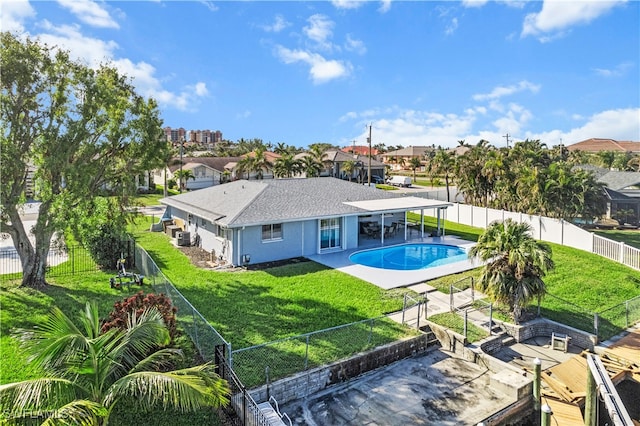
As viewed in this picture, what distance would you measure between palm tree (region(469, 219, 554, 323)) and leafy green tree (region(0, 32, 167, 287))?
14.4m

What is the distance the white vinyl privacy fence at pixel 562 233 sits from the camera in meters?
21.9

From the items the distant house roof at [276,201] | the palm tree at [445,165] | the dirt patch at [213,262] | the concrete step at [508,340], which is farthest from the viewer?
the palm tree at [445,165]

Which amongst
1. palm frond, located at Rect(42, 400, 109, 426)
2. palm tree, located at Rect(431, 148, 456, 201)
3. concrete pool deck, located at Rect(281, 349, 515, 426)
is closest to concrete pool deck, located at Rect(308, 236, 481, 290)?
concrete pool deck, located at Rect(281, 349, 515, 426)

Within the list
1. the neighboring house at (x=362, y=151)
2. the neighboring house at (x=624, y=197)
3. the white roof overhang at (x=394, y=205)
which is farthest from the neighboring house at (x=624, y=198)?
the neighboring house at (x=362, y=151)

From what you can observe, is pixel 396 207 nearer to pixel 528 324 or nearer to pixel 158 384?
pixel 528 324

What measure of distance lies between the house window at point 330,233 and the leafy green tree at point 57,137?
9.84 m

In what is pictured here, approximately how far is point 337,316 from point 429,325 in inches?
118

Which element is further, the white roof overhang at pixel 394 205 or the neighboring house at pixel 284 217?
the white roof overhang at pixel 394 205

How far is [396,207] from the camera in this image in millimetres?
25328

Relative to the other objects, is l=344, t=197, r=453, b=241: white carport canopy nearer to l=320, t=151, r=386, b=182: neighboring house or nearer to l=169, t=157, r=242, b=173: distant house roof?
l=320, t=151, r=386, b=182: neighboring house

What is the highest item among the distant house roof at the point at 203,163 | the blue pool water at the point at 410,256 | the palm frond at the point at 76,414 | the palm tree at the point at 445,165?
the distant house roof at the point at 203,163

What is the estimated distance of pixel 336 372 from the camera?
10.8 meters

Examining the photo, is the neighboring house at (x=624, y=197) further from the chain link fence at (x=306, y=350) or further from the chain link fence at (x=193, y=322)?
the chain link fence at (x=193, y=322)

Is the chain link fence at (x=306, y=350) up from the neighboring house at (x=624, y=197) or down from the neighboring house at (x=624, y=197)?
down
